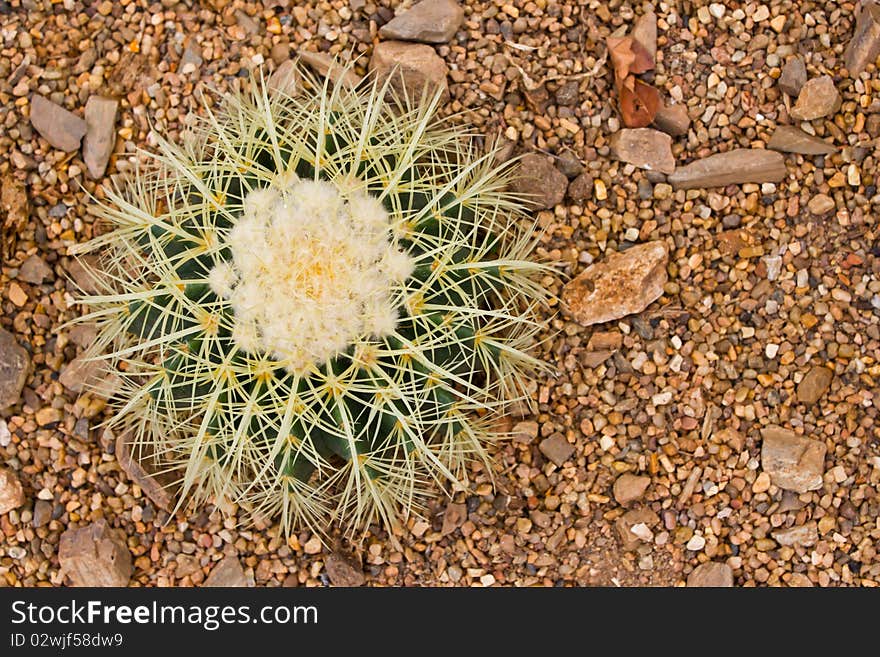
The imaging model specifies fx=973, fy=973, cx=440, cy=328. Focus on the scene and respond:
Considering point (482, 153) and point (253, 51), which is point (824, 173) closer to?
point (482, 153)

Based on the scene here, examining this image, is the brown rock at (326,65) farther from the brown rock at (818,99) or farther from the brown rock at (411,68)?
the brown rock at (818,99)

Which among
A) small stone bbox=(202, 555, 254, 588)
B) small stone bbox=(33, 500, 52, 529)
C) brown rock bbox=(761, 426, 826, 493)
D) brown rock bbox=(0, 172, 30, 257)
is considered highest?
brown rock bbox=(0, 172, 30, 257)

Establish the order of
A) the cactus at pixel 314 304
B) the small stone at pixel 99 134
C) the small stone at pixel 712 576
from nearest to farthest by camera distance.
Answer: the cactus at pixel 314 304 → the small stone at pixel 712 576 → the small stone at pixel 99 134

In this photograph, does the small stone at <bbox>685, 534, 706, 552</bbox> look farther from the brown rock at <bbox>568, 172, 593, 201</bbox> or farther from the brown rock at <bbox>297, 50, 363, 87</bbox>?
the brown rock at <bbox>297, 50, 363, 87</bbox>

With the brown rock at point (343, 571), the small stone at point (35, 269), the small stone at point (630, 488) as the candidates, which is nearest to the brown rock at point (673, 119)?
the small stone at point (630, 488)

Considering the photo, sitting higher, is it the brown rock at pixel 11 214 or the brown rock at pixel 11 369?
the brown rock at pixel 11 214

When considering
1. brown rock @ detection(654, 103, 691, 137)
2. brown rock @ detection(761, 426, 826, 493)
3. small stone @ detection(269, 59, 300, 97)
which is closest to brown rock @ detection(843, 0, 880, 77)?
brown rock @ detection(654, 103, 691, 137)
